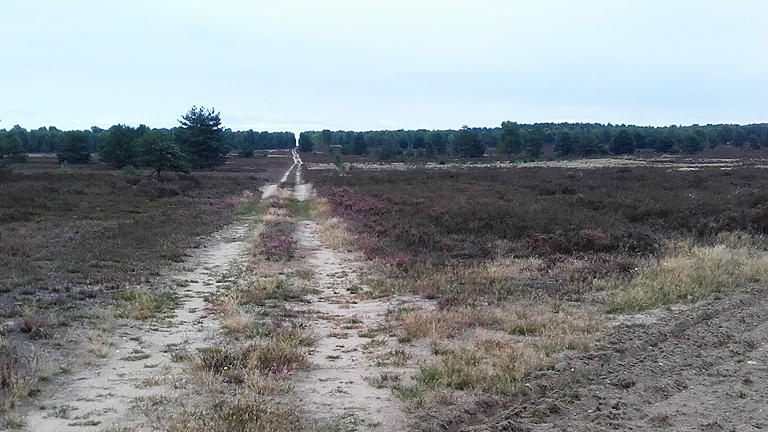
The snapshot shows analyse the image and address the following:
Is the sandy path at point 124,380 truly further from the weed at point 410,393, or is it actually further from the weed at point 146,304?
the weed at point 410,393

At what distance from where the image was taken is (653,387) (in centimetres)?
634

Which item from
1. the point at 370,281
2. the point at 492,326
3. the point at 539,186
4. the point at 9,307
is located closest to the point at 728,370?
the point at 492,326

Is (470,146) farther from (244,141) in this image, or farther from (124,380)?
(124,380)

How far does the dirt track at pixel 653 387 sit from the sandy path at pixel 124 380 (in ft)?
11.1

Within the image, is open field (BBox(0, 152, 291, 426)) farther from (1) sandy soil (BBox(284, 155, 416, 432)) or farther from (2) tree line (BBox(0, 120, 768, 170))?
(2) tree line (BBox(0, 120, 768, 170))

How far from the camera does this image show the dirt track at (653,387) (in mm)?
5527

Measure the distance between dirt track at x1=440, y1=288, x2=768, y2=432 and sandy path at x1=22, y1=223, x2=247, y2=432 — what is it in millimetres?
3392

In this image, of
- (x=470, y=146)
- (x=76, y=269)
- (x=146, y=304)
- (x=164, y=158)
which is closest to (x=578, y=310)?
(x=146, y=304)

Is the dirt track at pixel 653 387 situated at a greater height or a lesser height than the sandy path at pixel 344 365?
greater

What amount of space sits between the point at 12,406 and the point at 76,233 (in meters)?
15.7

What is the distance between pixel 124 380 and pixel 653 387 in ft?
20.3

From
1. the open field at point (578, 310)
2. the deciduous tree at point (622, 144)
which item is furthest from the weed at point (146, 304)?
the deciduous tree at point (622, 144)

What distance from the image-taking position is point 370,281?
1281 centimetres

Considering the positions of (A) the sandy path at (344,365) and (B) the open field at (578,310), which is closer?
(A) the sandy path at (344,365)
